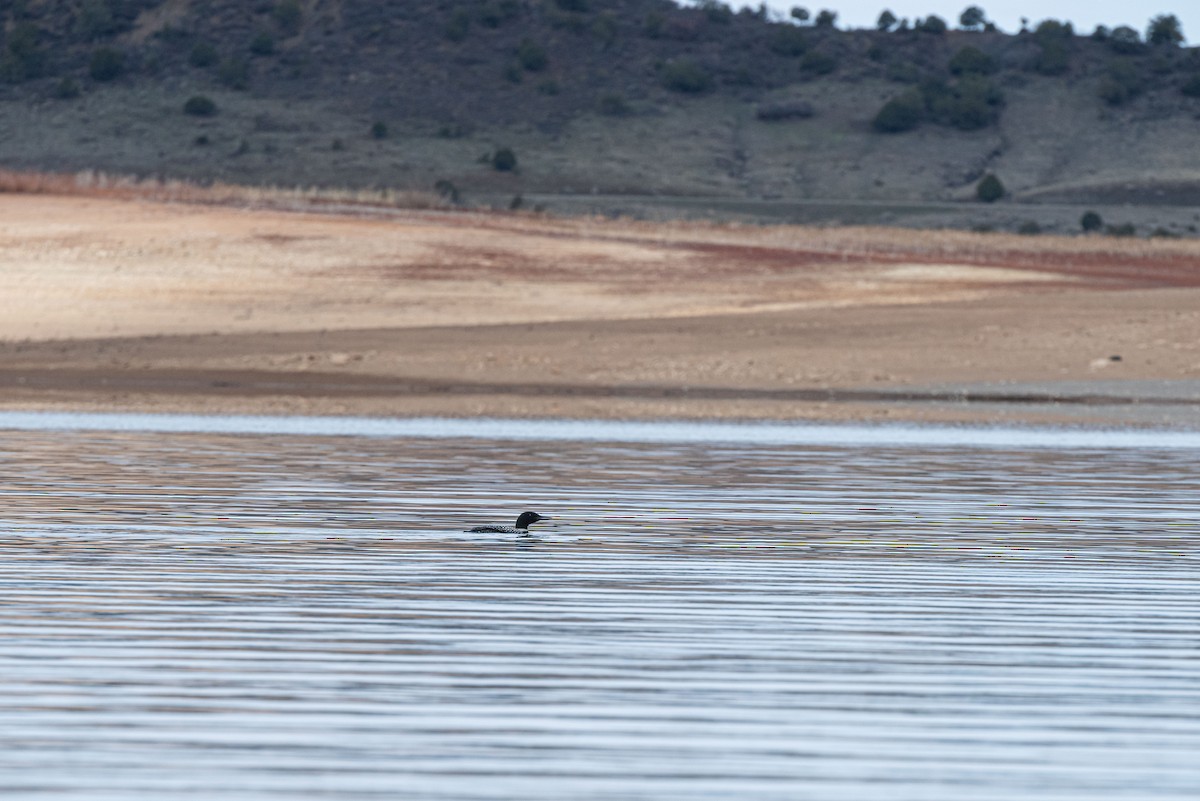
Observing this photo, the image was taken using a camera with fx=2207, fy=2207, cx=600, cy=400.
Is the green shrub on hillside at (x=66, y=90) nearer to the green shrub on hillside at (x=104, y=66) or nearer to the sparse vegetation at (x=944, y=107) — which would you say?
the green shrub on hillside at (x=104, y=66)

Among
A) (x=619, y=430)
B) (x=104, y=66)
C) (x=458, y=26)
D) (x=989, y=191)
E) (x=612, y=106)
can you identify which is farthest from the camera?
(x=458, y=26)

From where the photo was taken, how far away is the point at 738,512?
12.6m

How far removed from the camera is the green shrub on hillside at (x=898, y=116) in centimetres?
8775

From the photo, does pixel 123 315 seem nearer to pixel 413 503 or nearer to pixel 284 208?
pixel 284 208

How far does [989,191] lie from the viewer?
7675 cm

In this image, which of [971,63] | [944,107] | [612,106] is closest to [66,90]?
[612,106]

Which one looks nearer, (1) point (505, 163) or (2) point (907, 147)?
(1) point (505, 163)

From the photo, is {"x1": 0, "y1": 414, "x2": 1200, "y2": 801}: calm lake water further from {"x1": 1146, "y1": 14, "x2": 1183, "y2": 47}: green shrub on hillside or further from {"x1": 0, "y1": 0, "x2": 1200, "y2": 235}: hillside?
{"x1": 1146, "y1": 14, "x2": 1183, "y2": 47}: green shrub on hillside

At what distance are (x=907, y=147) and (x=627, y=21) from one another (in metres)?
18.7

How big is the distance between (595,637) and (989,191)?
70.8 m

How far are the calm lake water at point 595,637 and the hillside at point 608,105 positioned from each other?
5563cm

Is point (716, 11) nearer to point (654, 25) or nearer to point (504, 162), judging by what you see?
point (654, 25)

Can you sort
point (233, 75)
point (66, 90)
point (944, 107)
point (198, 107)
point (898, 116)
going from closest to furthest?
point (198, 107)
point (66, 90)
point (898, 116)
point (233, 75)
point (944, 107)

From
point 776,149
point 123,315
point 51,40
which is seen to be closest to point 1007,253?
point 123,315
